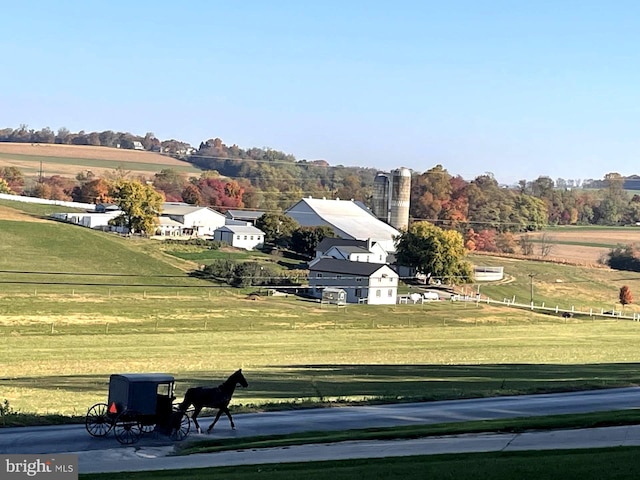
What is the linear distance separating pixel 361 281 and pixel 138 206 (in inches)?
1202

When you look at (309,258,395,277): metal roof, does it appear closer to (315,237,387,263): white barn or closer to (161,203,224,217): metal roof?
(315,237,387,263): white barn

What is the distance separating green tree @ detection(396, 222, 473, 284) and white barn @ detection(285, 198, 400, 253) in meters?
13.0

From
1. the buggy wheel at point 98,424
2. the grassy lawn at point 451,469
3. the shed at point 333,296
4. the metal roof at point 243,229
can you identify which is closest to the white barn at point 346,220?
the metal roof at point 243,229

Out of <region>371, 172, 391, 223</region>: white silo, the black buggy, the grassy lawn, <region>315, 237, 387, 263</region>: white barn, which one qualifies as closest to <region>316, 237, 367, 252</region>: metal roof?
<region>315, 237, 387, 263</region>: white barn

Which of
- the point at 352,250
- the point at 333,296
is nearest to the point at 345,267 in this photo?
the point at 333,296

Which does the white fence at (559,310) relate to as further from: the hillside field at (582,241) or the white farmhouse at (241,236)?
the hillside field at (582,241)

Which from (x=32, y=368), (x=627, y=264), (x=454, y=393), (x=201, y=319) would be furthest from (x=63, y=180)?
(x=454, y=393)

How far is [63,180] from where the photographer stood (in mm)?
165125

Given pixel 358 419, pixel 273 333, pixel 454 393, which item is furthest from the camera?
pixel 273 333

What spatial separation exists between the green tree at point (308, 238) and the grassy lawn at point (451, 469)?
84021mm

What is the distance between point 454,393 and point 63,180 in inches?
5656

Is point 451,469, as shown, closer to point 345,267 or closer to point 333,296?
point 333,296

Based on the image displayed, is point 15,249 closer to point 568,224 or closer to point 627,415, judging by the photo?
point 627,415

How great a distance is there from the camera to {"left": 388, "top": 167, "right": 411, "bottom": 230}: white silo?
13050cm
